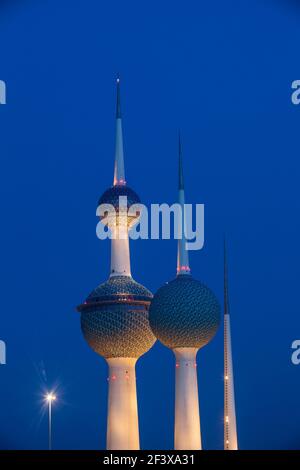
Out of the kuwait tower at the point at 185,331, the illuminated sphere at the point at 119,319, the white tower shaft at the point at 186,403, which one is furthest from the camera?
the illuminated sphere at the point at 119,319

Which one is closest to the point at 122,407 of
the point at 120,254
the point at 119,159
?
the point at 120,254

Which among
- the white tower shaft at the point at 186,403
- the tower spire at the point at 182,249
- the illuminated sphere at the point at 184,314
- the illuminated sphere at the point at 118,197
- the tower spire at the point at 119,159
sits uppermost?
the tower spire at the point at 119,159

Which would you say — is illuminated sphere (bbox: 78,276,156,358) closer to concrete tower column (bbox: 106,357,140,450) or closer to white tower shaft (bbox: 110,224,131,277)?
concrete tower column (bbox: 106,357,140,450)

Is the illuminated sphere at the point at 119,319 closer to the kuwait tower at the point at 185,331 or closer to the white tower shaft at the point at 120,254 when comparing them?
the white tower shaft at the point at 120,254

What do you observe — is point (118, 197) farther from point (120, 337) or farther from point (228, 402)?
point (228, 402)

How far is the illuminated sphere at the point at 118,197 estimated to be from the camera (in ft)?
608

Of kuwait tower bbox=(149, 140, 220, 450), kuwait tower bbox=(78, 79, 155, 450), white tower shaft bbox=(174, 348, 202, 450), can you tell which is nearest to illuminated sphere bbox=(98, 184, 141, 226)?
kuwait tower bbox=(78, 79, 155, 450)

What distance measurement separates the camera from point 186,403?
163 metres

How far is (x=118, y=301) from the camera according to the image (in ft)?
580

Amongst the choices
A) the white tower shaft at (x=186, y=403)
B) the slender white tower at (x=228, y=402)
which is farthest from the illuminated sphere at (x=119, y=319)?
the white tower shaft at (x=186, y=403)

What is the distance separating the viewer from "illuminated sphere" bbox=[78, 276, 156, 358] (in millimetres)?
177500

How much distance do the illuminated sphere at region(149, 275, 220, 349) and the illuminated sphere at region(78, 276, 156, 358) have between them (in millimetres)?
9968
